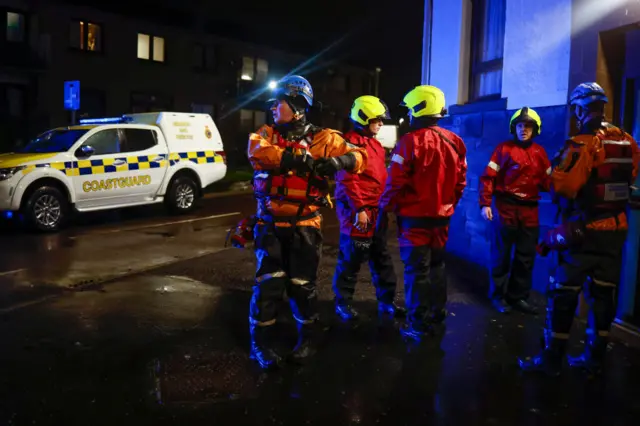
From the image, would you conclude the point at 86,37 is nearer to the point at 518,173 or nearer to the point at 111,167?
the point at 111,167

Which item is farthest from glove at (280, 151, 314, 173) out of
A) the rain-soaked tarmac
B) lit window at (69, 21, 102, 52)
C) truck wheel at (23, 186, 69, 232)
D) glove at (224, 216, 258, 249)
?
lit window at (69, 21, 102, 52)

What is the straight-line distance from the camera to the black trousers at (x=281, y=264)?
12.8ft

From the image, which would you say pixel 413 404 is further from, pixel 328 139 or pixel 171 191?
pixel 171 191

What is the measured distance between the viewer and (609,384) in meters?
3.79

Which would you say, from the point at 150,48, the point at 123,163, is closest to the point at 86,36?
the point at 150,48

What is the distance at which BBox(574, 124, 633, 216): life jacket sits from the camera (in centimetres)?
370

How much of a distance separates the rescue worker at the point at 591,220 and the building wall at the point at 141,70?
21832 millimetres

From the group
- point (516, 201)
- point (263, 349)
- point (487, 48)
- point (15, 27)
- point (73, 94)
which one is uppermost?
point (15, 27)

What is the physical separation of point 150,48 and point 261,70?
7730mm

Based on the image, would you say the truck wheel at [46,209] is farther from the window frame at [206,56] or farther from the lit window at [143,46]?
the window frame at [206,56]

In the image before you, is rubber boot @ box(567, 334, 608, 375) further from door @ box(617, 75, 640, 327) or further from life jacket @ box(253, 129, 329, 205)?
life jacket @ box(253, 129, 329, 205)

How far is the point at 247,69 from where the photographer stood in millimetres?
31125

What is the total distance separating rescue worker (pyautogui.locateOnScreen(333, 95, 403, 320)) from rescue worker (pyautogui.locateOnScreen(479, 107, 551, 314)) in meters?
1.01

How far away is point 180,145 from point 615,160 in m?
9.51
